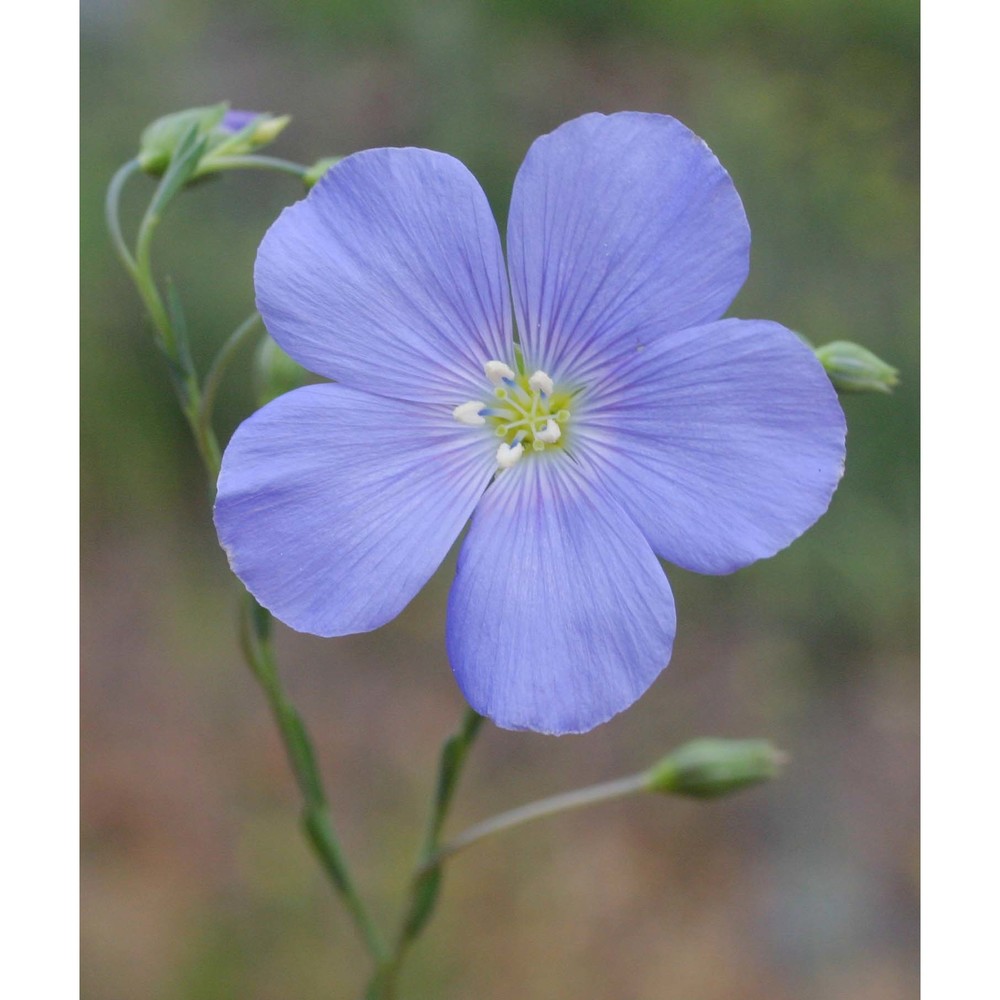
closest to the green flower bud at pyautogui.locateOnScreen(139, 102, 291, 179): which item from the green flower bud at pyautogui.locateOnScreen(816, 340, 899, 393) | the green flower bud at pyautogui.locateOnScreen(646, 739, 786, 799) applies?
the green flower bud at pyautogui.locateOnScreen(816, 340, 899, 393)

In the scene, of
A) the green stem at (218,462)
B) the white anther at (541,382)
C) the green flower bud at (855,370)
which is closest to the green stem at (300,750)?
the green stem at (218,462)

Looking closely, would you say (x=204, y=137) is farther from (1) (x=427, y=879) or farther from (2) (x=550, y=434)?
(1) (x=427, y=879)

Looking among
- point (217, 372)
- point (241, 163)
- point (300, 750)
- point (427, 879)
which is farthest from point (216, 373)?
point (427, 879)

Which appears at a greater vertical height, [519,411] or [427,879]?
[519,411]

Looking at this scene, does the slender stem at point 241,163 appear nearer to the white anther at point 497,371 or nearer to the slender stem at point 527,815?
the white anther at point 497,371

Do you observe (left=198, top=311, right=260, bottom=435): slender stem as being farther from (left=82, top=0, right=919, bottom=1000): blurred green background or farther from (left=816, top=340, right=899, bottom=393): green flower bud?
(left=82, top=0, right=919, bottom=1000): blurred green background

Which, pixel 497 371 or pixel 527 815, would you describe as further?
pixel 527 815

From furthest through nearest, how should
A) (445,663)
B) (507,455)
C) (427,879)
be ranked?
(445,663)
(427,879)
(507,455)
